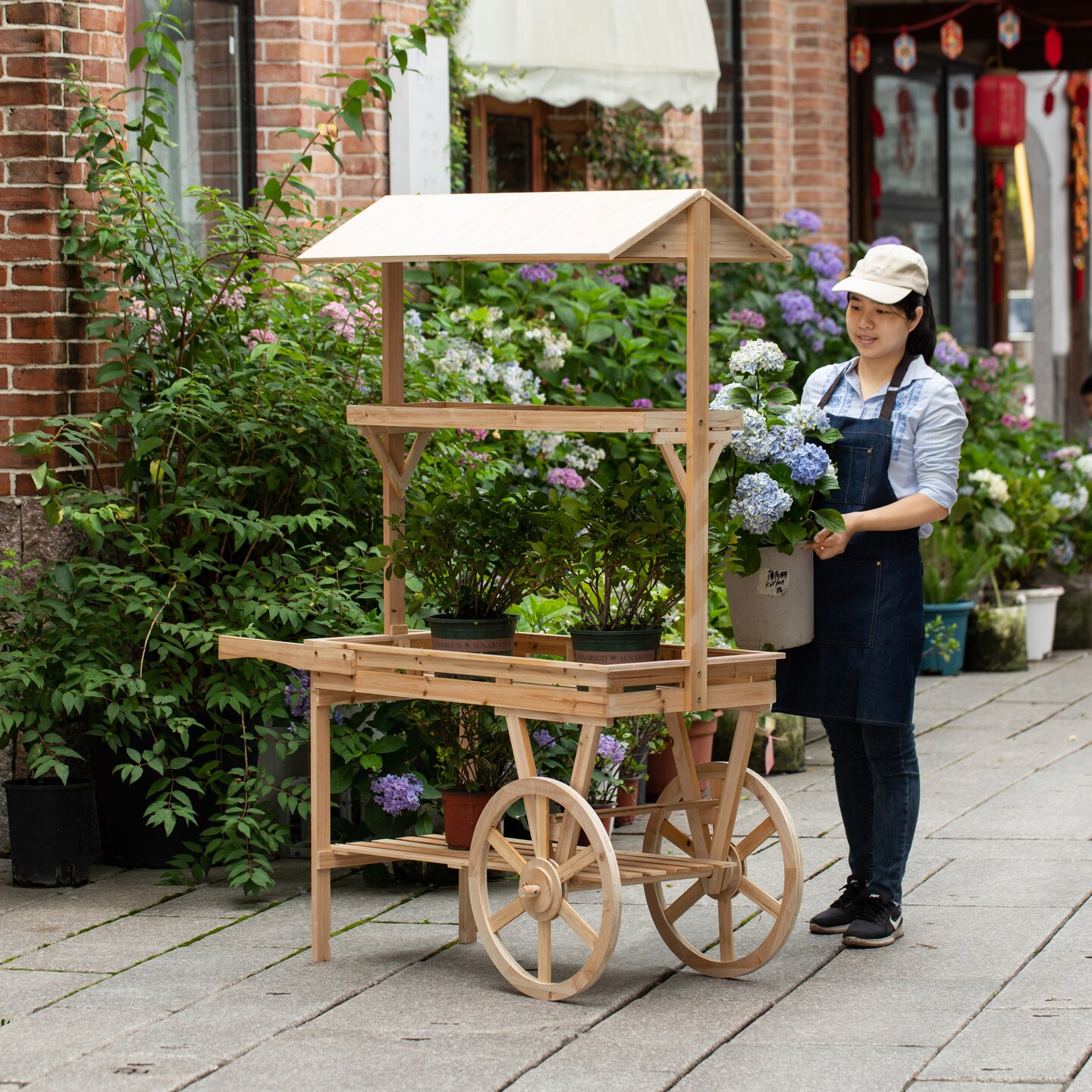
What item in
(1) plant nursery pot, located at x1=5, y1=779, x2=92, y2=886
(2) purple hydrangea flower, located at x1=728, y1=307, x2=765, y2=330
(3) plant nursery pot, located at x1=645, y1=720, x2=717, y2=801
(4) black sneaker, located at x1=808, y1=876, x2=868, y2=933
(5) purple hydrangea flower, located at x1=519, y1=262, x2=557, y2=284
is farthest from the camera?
(2) purple hydrangea flower, located at x1=728, y1=307, x2=765, y2=330

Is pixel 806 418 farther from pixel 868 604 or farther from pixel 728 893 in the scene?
pixel 728 893

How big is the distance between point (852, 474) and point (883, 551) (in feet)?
0.66

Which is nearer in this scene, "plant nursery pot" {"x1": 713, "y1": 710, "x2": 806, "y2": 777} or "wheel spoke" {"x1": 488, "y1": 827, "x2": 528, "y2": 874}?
"wheel spoke" {"x1": 488, "y1": 827, "x2": 528, "y2": 874}

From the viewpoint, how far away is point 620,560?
14.4 ft

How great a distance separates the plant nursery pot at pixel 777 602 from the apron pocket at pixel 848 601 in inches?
2.7

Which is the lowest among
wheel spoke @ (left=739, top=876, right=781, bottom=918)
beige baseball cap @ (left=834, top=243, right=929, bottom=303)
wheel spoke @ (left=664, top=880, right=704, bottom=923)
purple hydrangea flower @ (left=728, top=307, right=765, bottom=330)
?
wheel spoke @ (left=664, top=880, right=704, bottom=923)

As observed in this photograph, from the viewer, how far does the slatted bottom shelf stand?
171 inches

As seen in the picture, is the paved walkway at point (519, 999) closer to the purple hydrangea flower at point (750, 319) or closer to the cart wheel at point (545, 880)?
the cart wheel at point (545, 880)

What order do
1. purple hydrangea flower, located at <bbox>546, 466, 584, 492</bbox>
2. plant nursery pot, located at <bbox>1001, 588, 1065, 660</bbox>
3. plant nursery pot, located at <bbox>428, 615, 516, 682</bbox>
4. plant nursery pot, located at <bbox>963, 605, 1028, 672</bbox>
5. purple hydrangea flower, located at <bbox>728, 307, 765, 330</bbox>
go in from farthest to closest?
plant nursery pot, located at <bbox>1001, 588, 1065, 660</bbox> → plant nursery pot, located at <bbox>963, 605, 1028, 672</bbox> → purple hydrangea flower, located at <bbox>728, 307, 765, 330</bbox> → purple hydrangea flower, located at <bbox>546, 466, 584, 492</bbox> → plant nursery pot, located at <bbox>428, 615, 516, 682</bbox>

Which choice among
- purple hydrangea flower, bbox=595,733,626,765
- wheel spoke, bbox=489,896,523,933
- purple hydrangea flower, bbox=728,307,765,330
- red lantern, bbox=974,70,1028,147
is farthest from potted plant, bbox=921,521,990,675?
wheel spoke, bbox=489,896,523,933

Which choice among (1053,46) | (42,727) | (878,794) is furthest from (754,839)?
(1053,46)

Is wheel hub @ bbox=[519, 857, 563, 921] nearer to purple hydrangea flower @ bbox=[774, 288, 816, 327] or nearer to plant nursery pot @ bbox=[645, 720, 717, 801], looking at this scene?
plant nursery pot @ bbox=[645, 720, 717, 801]

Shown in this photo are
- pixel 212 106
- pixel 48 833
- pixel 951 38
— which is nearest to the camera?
pixel 48 833

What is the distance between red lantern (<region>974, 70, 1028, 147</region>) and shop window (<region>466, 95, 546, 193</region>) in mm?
3914
